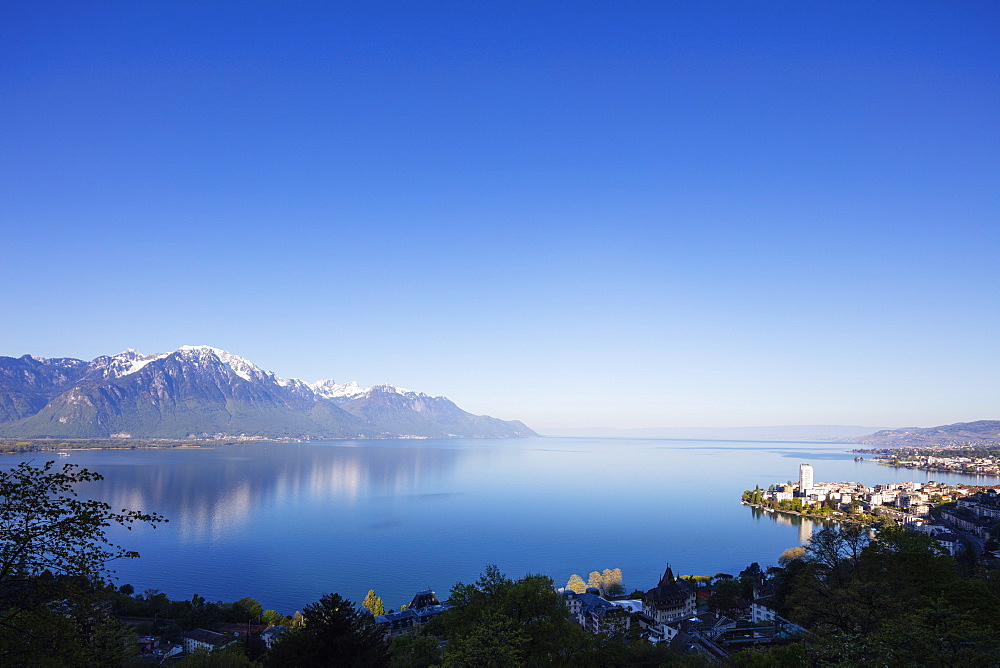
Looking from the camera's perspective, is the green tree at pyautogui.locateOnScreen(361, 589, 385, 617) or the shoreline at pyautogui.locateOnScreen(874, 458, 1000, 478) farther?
the shoreline at pyautogui.locateOnScreen(874, 458, 1000, 478)

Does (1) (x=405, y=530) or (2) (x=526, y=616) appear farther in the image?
(1) (x=405, y=530)

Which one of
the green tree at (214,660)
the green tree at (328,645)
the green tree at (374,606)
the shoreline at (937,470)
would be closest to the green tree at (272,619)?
the green tree at (374,606)

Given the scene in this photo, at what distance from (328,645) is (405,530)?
1651 inches

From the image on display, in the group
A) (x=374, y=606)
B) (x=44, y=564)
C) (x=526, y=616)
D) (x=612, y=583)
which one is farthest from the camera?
(x=612, y=583)

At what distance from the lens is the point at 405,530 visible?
50.3 metres

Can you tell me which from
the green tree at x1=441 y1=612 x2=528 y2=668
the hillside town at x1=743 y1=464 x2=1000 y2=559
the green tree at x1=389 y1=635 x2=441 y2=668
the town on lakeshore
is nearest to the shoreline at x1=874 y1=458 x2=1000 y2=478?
the hillside town at x1=743 y1=464 x2=1000 y2=559

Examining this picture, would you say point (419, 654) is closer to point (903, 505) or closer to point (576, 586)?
point (576, 586)

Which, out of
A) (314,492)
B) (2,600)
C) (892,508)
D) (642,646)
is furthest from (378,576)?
(892,508)

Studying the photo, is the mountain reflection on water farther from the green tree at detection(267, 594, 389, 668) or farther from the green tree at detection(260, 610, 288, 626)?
the green tree at detection(267, 594, 389, 668)

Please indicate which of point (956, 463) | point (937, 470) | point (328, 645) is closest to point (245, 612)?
point (328, 645)

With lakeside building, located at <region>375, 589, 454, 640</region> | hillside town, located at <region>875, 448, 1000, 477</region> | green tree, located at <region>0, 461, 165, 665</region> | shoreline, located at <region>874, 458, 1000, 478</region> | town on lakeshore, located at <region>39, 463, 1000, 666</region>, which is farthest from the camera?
hillside town, located at <region>875, 448, 1000, 477</region>

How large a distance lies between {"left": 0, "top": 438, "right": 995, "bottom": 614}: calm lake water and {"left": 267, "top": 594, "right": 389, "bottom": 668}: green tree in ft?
71.2

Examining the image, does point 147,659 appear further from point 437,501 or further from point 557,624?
point 437,501

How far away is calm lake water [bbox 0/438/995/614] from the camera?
118 feet
